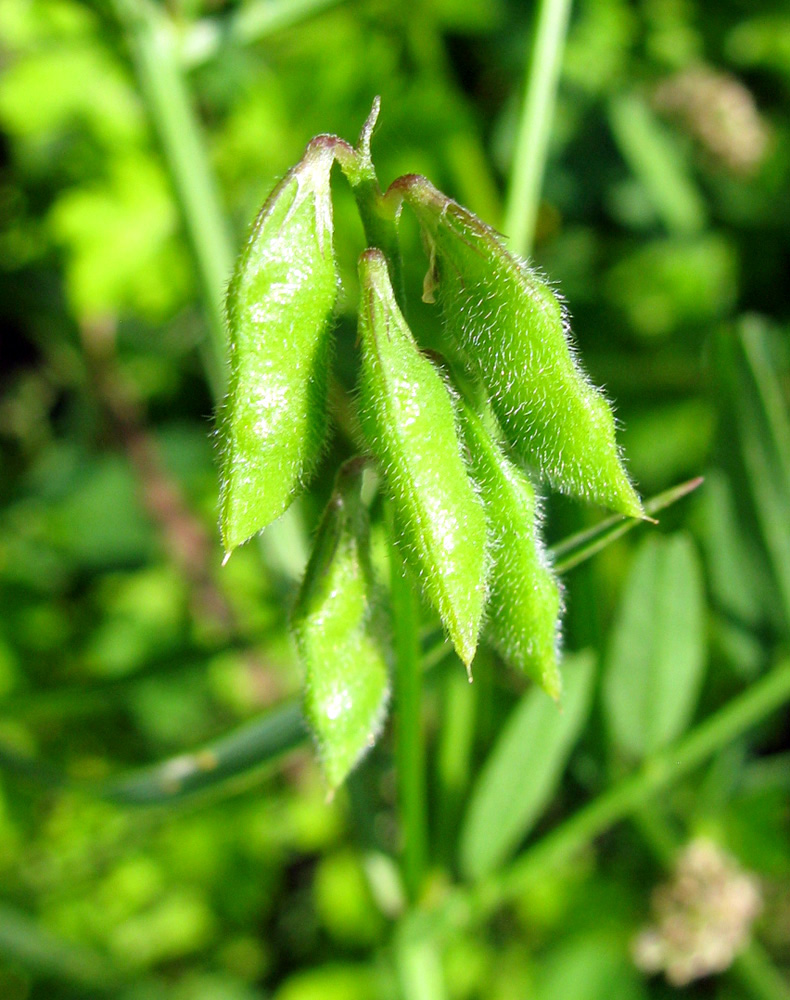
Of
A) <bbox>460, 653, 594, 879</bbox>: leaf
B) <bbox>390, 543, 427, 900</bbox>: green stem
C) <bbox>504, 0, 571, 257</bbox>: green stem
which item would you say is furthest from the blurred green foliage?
<bbox>390, 543, 427, 900</bbox>: green stem

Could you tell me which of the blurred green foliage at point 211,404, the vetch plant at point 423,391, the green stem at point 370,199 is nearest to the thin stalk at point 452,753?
the blurred green foliage at point 211,404

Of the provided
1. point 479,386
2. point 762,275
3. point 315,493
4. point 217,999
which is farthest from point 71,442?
point 479,386

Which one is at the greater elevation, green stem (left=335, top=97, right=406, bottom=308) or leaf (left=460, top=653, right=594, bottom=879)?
green stem (left=335, top=97, right=406, bottom=308)

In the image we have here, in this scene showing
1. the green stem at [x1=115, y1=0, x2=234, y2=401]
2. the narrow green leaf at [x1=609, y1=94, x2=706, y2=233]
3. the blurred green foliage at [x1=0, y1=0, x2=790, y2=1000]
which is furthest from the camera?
the narrow green leaf at [x1=609, y1=94, x2=706, y2=233]

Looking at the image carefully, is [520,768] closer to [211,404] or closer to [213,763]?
[213,763]

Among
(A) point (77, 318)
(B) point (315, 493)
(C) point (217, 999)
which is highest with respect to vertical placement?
(A) point (77, 318)

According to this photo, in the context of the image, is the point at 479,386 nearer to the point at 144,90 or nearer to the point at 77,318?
the point at 144,90

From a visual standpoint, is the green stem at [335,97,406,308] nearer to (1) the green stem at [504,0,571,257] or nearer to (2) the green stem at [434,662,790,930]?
(1) the green stem at [504,0,571,257]
